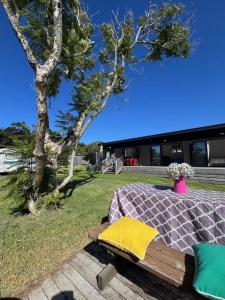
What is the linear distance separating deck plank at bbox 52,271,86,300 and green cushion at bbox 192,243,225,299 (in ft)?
5.40

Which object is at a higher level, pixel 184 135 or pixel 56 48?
pixel 56 48

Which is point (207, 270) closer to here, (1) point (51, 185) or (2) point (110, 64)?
(1) point (51, 185)

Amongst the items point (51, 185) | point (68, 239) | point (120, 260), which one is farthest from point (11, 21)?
point (120, 260)

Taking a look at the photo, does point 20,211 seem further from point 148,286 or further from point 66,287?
point 148,286

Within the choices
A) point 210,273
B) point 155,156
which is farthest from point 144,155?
point 210,273

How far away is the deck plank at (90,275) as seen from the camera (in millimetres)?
2807

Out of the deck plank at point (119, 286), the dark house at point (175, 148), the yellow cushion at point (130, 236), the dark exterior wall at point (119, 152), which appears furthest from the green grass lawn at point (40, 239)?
the dark exterior wall at point (119, 152)

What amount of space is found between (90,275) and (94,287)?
1.02 ft

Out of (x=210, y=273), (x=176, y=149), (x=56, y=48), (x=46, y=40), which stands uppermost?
(x=46, y=40)

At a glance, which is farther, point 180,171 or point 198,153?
point 198,153

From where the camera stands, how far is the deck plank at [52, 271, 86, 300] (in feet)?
9.31

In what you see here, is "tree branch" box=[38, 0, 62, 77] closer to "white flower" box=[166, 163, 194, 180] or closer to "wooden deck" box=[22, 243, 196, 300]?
"white flower" box=[166, 163, 194, 180]

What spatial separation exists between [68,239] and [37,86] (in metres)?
3.64

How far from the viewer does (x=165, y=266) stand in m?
2.53
